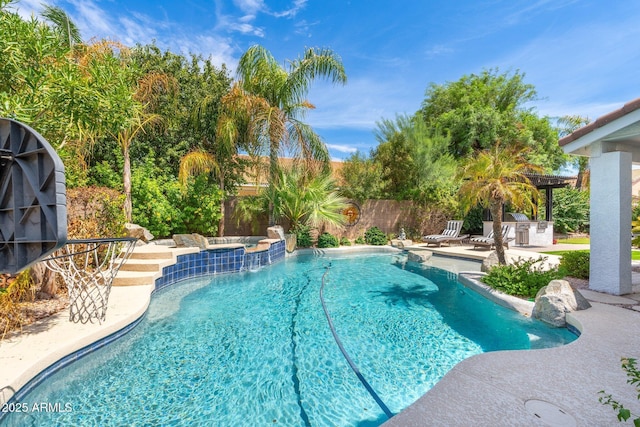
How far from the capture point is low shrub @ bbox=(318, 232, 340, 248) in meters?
13.7

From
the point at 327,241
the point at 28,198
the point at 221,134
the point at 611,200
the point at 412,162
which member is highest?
the point at 221,134

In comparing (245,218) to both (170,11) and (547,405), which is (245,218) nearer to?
(170,11)

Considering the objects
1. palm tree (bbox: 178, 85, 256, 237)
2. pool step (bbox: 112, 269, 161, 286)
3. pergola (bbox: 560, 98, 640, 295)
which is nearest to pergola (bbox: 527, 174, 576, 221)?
pergola (bbox: 560, 98, 640, 295)

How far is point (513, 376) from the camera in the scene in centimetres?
273

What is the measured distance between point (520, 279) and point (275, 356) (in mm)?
4985

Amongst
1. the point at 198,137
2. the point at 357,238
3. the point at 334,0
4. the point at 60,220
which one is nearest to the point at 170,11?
the point at 198,137

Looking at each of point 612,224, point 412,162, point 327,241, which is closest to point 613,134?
→ point 612,224

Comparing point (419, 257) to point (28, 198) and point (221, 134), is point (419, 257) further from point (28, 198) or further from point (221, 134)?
point (28, 198)

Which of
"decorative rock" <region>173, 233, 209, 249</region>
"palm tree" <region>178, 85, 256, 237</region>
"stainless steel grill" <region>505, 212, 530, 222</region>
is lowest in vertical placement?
"decorative rock" <region>173, 233, 209, 249</region>

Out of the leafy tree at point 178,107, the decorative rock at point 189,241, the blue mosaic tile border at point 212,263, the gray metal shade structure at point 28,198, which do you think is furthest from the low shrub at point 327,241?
the gray metal shade structure at point 28,198

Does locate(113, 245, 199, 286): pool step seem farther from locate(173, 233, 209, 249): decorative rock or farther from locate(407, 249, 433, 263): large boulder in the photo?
locate(407, 249, 433, 263): large boulder

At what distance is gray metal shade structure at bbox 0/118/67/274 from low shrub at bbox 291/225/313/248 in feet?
37.6

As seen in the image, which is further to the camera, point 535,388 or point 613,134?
point 613,134

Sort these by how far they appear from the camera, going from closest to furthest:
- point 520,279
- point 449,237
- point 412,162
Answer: point 520,279, point 449,237, point 412,162
